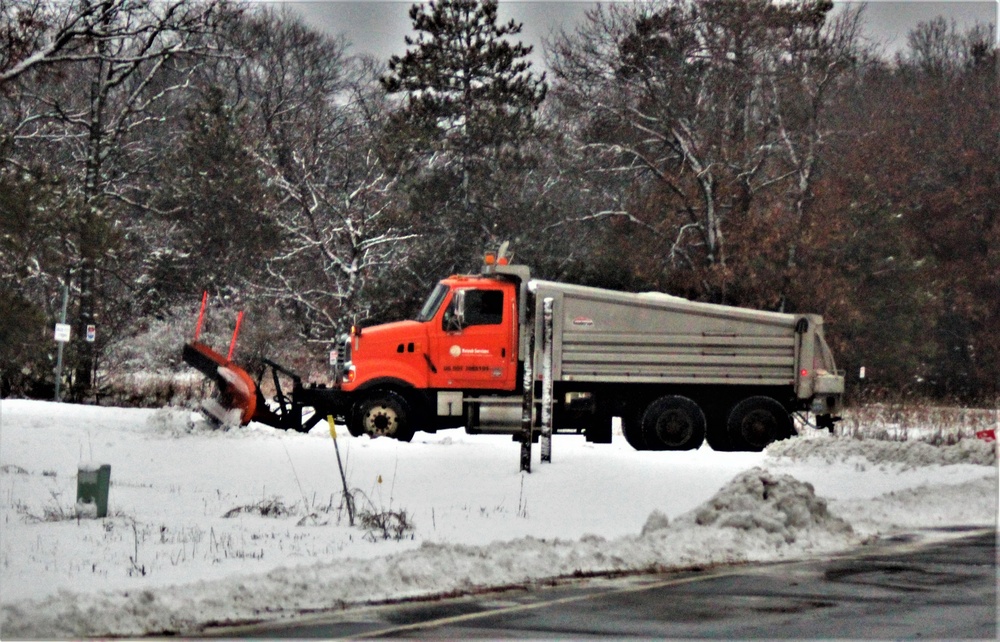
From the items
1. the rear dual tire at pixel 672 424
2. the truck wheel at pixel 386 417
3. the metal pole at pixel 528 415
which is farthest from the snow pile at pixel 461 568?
the truck wheel at pixel 386 417

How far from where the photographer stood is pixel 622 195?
54.8 m

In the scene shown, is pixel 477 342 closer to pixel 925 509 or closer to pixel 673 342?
pixel 673 342

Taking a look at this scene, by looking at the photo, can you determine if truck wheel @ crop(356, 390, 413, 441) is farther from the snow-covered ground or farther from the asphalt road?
the asphalt road

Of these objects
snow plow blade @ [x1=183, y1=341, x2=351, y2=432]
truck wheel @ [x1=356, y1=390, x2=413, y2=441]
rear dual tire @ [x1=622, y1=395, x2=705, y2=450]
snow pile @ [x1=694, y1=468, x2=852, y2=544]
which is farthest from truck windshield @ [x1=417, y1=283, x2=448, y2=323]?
snow pile @ [x1=694, y1=468, x2=852, y2=544]

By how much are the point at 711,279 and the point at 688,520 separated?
26292 millimetres

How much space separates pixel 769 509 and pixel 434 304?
37.3 feet

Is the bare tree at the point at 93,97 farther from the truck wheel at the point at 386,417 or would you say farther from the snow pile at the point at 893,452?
the snow pile at the point at 893,452

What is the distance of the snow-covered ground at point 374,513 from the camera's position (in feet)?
36.4

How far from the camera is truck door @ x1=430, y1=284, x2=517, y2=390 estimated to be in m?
25.5

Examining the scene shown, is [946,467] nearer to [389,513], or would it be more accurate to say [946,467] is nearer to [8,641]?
[389,513]

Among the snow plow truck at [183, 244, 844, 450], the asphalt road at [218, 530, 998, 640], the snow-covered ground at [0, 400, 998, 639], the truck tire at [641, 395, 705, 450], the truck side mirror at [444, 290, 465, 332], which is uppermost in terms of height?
the truck side mirror at [444, 290, 465, 332]

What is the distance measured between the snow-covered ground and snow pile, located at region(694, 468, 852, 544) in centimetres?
2

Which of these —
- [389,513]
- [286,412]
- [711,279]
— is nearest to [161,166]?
[711,279]

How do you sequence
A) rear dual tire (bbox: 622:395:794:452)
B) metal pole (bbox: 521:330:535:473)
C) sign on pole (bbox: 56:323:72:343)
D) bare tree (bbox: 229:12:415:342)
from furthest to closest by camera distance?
bare tree (bbox: 229:12:415:342) < sign on pole (bbox: 56:323:72:343) < rear dual tire (bbox: 622:395:794:452) < metal pole (bbox: 521:330:535:473)
